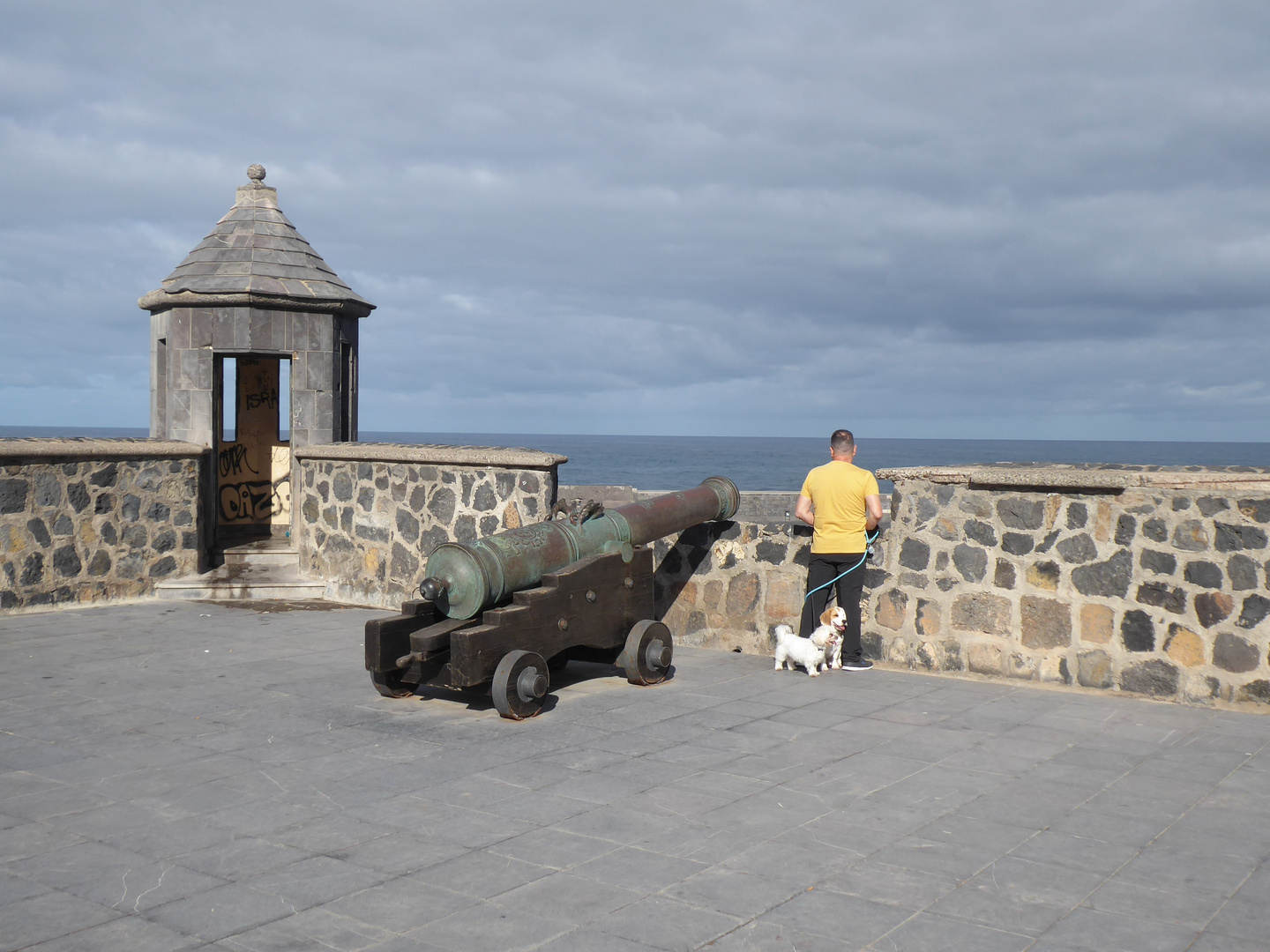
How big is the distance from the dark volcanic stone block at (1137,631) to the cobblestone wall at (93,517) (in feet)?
27.1

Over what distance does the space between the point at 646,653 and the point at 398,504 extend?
3913 millimetres

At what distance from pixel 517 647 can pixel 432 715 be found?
596 mm

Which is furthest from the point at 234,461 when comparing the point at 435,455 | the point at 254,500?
the point at 435,455

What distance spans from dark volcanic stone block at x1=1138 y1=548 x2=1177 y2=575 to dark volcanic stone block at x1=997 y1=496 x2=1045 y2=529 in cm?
66

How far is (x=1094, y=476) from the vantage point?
6996 mm

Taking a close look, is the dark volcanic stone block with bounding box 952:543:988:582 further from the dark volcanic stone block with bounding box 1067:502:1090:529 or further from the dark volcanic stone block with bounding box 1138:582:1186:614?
the dark volcanic stone block with bounding box 1138:582:1186:614

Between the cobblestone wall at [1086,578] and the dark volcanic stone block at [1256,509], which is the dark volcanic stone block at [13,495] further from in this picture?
the dark volcanic stone block at [1256,509]

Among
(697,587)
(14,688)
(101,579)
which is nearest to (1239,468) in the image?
(697,587)

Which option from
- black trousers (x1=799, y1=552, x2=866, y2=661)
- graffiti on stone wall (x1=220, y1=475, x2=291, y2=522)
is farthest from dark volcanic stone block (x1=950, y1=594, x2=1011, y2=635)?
graffiti on stone wall (x1=220, y1=475, x2=291, y2=522)

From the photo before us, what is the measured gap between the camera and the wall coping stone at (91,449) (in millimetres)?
9531

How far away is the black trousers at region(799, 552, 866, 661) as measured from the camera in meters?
7.51

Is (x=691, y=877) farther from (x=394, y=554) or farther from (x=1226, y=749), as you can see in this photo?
(x=394, y=554)

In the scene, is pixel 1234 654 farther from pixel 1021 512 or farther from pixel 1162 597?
pixel 1021 512

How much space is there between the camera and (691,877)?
12.3 ft
